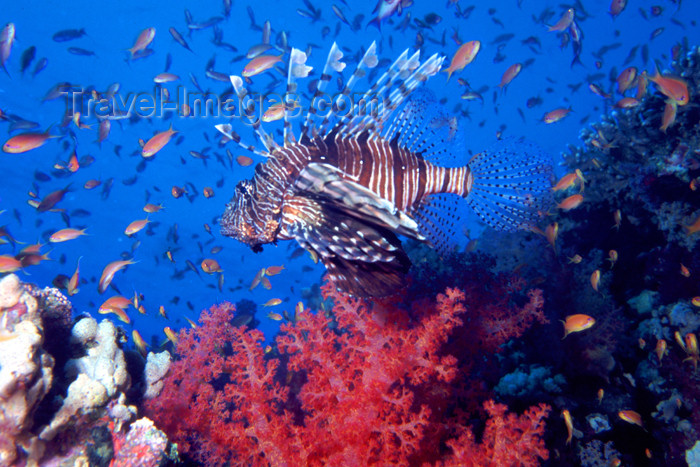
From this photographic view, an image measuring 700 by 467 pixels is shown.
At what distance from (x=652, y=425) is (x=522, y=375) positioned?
4.70ft

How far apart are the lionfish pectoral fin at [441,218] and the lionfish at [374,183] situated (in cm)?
1

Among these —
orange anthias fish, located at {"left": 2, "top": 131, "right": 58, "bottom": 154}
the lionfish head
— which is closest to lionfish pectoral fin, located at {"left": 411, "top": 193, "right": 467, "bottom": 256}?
the lionfish head

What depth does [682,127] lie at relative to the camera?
17.9 ft

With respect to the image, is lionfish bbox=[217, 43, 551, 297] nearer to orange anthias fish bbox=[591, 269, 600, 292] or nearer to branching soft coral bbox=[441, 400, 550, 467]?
branching soft coral bbox=[441, 400, 550, 467]

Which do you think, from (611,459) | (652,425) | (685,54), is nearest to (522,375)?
(611,459)

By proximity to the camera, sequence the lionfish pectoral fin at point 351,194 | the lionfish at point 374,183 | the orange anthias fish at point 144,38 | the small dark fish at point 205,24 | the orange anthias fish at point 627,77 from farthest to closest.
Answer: the small dark fish at point 205,24 → the orange anthias fish at point 144,38 → the orange anthias fish at point 627,77 → the lionfish at point 374,183 → the lionfish pectoral fin at point 351,194

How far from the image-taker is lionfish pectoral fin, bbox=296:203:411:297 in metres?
2.20

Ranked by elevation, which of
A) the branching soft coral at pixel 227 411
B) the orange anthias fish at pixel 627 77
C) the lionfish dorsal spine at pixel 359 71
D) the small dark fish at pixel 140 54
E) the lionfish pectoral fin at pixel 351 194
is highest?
the orange anthias fish at pixel 627 77

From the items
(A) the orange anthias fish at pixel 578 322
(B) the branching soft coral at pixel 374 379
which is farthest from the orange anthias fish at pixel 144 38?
(A) the orange anthias fish at pixel 578 322

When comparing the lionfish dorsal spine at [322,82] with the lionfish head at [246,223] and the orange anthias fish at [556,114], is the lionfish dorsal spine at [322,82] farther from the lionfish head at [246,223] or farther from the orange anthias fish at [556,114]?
the orange anthias fish at [556,114]

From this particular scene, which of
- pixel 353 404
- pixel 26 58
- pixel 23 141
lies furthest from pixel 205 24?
pixel 353 404

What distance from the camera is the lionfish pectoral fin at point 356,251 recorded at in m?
2.20

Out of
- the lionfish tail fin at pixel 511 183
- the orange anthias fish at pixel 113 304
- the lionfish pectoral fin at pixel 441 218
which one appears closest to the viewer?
the lionfish pectoral fin at pixel 441 218

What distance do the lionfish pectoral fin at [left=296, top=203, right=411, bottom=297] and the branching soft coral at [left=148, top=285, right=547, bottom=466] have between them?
2.12 ft
